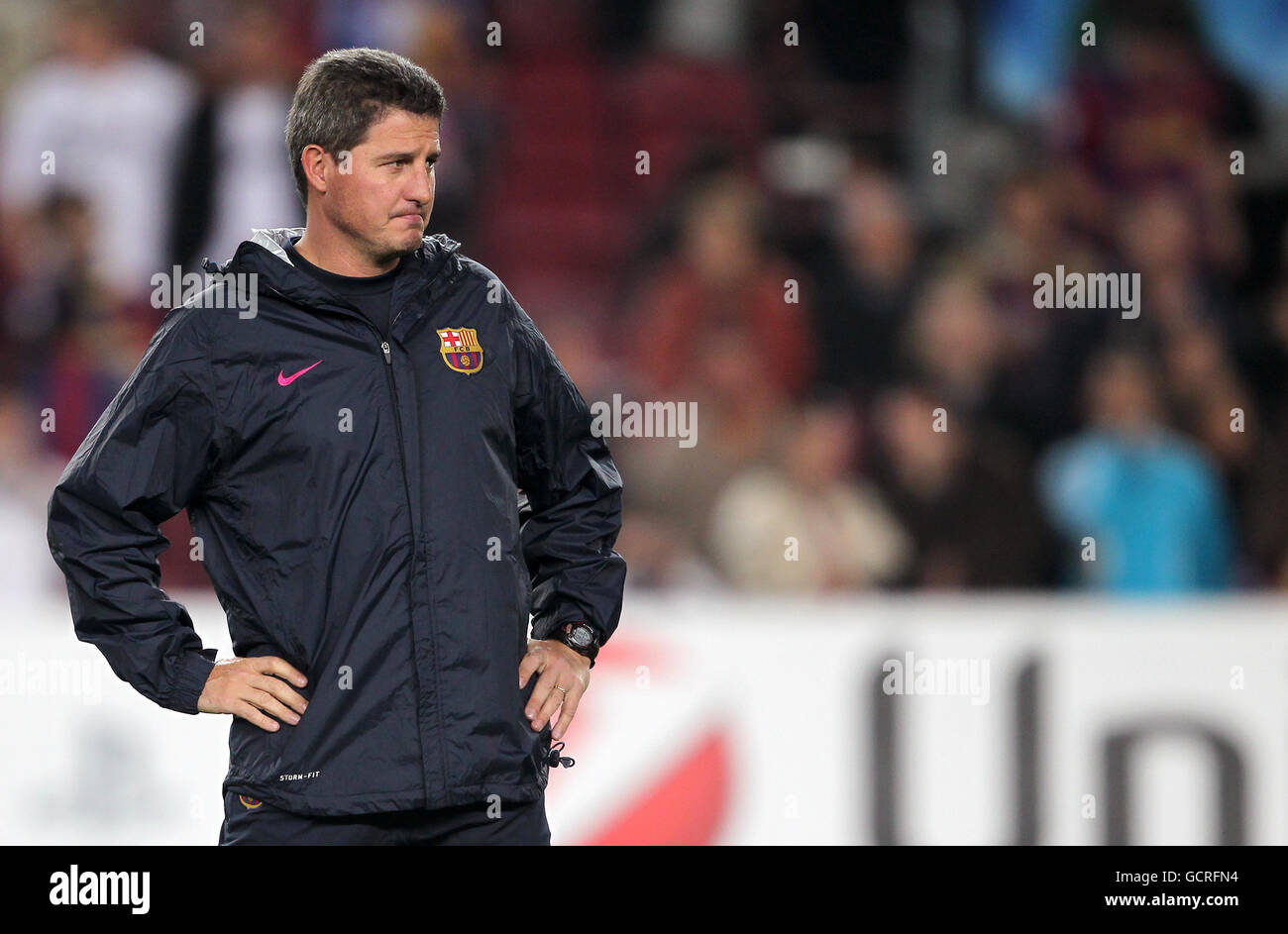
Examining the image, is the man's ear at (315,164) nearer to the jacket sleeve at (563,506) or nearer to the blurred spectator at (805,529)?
the jacket sleeve at (563,506)

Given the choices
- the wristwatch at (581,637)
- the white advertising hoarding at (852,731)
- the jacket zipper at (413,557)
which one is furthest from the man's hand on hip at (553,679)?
the white advertising hoarding at (852,731)

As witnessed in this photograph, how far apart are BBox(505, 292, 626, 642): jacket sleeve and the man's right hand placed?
47cm

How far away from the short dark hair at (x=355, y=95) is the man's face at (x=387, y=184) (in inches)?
0.7

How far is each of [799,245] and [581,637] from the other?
17.4 ft

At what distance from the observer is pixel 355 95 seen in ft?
8.95

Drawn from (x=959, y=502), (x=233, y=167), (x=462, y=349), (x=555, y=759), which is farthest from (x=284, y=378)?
(x=233, y=167)

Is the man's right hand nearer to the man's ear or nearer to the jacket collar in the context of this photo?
the jacket collar

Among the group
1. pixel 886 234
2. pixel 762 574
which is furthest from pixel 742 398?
pixel 886 234

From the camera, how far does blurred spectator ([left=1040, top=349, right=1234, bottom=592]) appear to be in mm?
6930

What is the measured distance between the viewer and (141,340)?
289 inches

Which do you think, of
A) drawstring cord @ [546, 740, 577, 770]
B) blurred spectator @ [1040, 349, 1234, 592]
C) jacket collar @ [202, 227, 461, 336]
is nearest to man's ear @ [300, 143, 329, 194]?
jacket collar @ [202, 227, 461, 336]

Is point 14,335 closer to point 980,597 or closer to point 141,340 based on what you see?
point 141,340

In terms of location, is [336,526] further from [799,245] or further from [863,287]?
[799,245]
